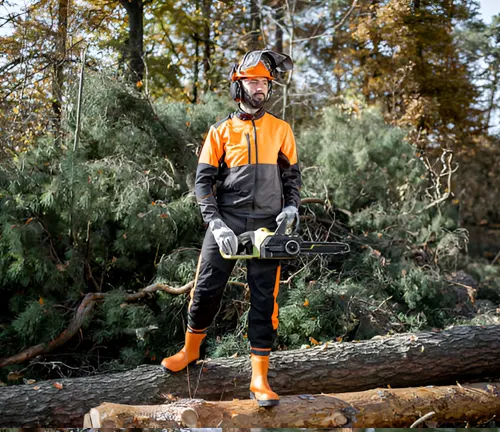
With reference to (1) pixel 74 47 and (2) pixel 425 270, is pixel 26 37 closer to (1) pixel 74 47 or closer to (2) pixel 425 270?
(1) pixel 74 47

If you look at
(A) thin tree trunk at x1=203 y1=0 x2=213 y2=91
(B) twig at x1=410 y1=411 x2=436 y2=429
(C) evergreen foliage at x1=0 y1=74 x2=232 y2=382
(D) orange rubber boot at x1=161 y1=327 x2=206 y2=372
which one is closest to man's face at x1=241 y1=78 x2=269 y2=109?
(D) orange rubber boot at x1=161 y1=327 x2=206 y2=372

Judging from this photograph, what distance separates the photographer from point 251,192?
3674 millimetres

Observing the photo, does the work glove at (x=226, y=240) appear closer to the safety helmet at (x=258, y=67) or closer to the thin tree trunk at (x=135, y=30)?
the safety helmet at (x=258, y=67)

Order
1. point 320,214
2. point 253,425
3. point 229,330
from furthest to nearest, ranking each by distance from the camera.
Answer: point 320,214 < point 229,330 < point 253,425

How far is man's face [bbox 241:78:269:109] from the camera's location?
369 centimetres

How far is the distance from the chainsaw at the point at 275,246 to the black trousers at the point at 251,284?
16cm

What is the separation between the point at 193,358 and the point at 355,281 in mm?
2577

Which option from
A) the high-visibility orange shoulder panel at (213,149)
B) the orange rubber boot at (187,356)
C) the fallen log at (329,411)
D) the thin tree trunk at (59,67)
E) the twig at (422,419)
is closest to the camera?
the fallen log at (329,411)

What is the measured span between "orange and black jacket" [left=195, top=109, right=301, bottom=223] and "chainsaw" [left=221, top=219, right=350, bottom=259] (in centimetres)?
21

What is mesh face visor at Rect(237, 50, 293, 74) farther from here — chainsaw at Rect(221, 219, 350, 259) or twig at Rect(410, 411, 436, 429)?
twig at Rect(410, 411, 436, 429)

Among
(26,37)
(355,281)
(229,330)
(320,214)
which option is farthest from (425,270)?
(26,37)

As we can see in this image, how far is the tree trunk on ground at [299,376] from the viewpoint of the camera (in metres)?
3.74

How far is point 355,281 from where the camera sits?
19.7ft

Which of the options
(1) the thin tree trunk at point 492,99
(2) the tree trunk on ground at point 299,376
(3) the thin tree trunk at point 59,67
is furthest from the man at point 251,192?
(1) the thin tree trunk at point 492,99
